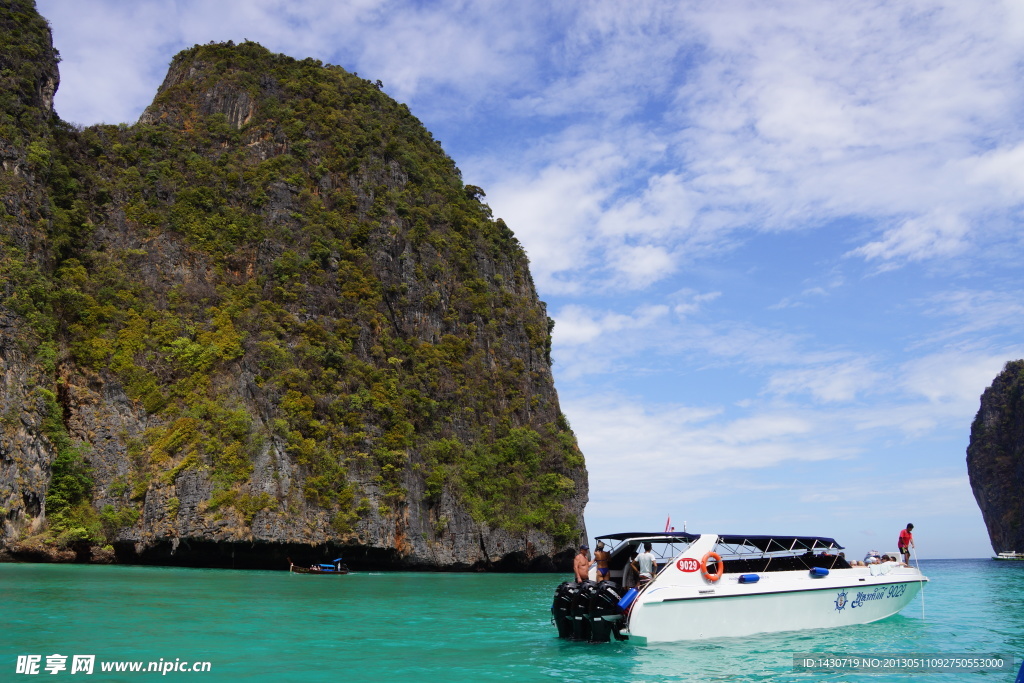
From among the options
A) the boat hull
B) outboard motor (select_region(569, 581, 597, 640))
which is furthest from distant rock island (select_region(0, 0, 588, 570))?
the boat hull

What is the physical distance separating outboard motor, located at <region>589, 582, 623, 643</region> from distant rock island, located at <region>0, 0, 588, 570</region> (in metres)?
30.4

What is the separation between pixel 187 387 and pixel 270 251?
1385 cm

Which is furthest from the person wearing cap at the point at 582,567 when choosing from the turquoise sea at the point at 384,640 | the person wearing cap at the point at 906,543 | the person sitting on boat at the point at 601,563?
the person wearing cap at the point at 906,543

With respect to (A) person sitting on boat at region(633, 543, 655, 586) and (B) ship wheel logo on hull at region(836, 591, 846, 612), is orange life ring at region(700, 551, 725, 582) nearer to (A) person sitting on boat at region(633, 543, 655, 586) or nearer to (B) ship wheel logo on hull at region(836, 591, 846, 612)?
(A) person sitting on boat at region(633, 543, 655, 586)

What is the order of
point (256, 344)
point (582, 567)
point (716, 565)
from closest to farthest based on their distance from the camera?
point (716, 565) < point (582, 567) < point (256, 344)

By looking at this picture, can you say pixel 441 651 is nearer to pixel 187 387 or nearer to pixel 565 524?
pixel 187 387

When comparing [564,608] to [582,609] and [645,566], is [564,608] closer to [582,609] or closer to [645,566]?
[582,609]

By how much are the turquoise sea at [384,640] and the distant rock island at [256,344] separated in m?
16.5

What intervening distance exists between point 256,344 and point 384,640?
36.1 meters

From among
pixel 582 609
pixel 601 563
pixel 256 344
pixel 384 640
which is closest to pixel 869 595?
pixel 601 563

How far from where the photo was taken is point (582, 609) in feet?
47.0

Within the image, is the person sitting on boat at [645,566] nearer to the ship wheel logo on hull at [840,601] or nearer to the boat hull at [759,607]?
the boat hull at [759,607]

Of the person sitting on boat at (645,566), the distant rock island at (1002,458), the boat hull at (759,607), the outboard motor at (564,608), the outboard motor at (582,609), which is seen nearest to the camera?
the boat hull at (759,607)

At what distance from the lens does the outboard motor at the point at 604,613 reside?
14141 millimetres
